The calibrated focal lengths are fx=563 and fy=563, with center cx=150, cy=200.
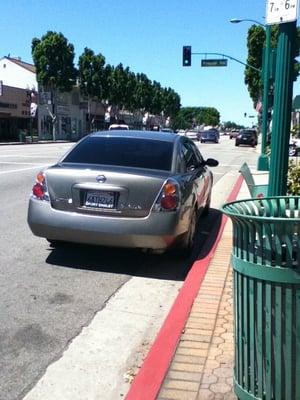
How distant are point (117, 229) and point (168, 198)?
63 centimetres

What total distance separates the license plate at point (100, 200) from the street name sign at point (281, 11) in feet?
8.01

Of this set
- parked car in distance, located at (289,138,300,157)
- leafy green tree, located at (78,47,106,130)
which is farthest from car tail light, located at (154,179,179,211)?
leafy green tree, located at (78,47,106,130)

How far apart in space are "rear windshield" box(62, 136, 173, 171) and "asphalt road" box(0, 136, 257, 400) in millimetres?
1152

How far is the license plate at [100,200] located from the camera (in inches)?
235

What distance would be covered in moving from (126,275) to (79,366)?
7.61ft

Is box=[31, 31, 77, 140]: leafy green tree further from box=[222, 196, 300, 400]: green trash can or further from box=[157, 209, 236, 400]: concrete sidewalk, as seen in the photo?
box=[222, 196, 300, 400]: green trash can

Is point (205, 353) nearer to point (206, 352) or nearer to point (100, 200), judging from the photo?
point (206, 352)

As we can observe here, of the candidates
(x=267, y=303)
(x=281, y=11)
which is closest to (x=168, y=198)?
(x=281, y=11)

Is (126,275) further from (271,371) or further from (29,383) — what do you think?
(271,371)

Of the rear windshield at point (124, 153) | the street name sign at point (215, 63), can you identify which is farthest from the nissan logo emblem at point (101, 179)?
the street name sign at point (215, 63)

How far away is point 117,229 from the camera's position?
5914mm

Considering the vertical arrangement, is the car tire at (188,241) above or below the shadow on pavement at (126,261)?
above

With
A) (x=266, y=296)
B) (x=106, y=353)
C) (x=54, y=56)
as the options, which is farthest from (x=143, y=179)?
(x=54, y=56)

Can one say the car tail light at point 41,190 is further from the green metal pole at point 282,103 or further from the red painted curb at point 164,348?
the green metal pole at point 282,103
